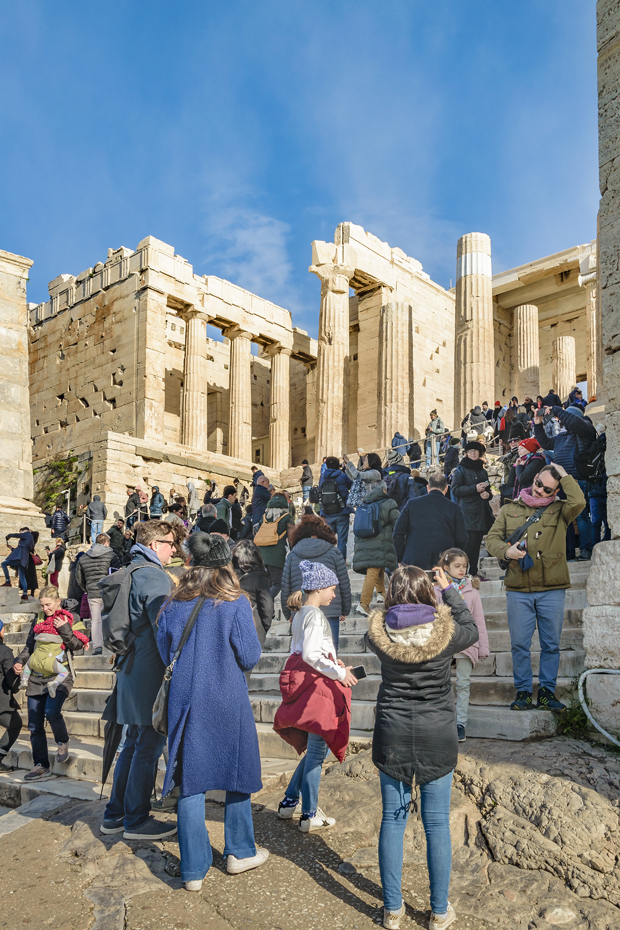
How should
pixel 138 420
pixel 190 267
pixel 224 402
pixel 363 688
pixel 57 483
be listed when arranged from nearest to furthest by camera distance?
1. pixel 363 688
2. pixel 57 483
3. pixel 138 420
4. pixel 190 267
5. pixel 224 402

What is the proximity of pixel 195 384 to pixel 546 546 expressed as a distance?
22903 millimetres

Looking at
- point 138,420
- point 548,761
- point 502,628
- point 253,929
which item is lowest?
point 253,929

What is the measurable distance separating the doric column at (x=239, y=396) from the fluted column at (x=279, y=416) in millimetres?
890

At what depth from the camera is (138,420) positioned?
Answer: 83.0 feet

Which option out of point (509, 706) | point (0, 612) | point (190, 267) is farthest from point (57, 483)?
point (509, 706)

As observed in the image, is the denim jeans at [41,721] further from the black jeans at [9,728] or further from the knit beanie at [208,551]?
the knit beanie at [208,551]

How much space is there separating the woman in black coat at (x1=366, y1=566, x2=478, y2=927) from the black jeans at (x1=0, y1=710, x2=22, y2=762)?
4.31 metres

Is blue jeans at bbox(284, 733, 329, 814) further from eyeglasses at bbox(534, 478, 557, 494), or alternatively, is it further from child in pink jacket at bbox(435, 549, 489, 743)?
eyeglasses at bbox(534, 478, 557, 494)

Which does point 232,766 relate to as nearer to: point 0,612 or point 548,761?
point 548,761

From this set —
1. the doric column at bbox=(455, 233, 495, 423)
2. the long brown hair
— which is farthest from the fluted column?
the long brown hair

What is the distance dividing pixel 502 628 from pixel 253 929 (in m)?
3.75

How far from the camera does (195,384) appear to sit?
88.6 ft

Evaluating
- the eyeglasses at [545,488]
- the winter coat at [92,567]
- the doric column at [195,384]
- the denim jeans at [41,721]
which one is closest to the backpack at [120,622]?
the denim jeans at [41,721]

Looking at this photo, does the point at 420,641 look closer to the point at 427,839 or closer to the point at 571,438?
the point at 427,839
